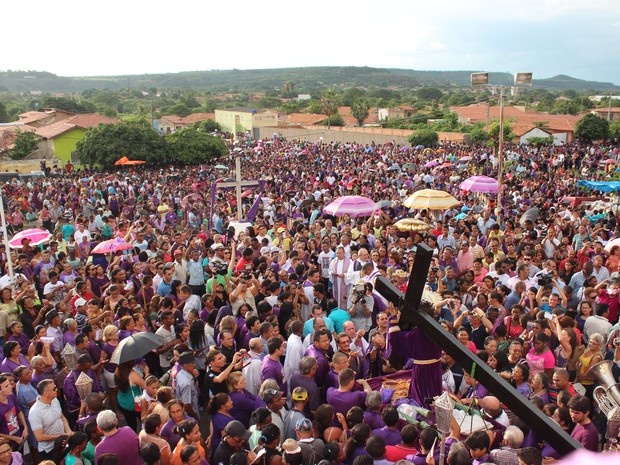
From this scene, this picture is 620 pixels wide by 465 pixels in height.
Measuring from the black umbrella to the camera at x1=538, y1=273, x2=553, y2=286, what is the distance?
4.55 m

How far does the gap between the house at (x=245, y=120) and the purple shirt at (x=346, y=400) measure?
68.5 meters

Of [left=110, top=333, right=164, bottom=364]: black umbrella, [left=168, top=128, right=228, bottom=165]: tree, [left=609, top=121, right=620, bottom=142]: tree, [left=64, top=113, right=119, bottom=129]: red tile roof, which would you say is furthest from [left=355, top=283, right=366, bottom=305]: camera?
[left=609, top=121, right=620, bottom=142]: tree

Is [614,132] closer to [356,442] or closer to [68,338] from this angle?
[68,338]

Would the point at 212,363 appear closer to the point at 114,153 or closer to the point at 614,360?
the point at 614,360

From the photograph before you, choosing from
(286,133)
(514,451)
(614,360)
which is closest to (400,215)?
(614,360)

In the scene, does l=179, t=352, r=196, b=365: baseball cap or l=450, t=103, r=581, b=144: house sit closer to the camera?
l=179, t=352, r=196, b=365: baseball cap

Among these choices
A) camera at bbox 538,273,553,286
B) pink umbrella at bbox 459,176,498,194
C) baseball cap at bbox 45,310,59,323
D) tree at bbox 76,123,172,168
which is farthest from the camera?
tree at bbox 76,123,172,168

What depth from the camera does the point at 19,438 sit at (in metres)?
4.70

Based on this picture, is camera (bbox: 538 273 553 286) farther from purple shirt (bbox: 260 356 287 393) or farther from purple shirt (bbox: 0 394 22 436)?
purple shirt (bbox: 0 394 22 436)

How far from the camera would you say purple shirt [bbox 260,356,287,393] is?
510 cm

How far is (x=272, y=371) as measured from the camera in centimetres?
510

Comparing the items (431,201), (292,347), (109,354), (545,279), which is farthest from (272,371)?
(431,201)

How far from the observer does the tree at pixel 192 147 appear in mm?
36750

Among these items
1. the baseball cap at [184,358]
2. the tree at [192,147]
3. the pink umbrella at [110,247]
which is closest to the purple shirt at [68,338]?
the baseball cap at [184,358]
